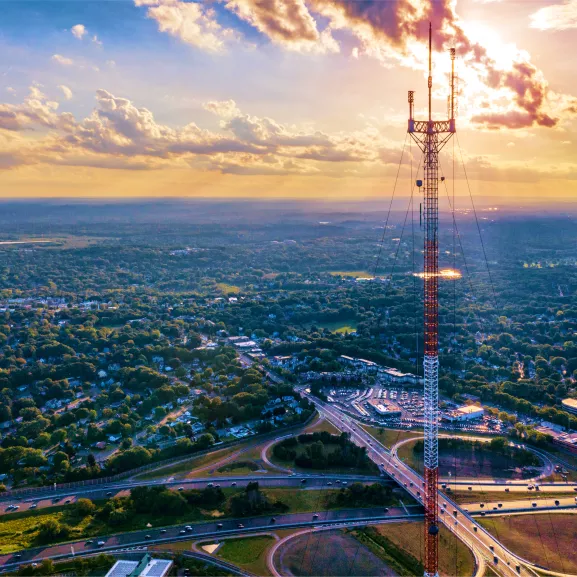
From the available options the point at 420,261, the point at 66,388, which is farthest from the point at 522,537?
the point at 420,261

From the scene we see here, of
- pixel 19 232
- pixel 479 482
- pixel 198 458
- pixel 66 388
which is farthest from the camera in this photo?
pixel 19 232

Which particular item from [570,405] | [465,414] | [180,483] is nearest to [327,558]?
[180,483]

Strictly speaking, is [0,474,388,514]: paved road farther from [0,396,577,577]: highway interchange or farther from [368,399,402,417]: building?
[368,399,402,417]: building

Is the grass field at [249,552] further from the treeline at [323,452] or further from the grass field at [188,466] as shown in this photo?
the treeline at [323,452]

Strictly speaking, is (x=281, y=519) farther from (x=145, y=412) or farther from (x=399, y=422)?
(x=145, y=412)

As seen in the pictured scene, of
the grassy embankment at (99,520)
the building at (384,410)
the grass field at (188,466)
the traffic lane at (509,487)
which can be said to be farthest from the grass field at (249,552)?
the building at (384,410)

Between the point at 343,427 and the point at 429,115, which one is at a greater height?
the point at 429,115
